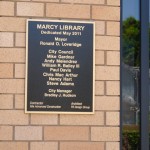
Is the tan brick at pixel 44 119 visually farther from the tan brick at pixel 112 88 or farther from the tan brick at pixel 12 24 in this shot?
the tan brick at pixel 12 24

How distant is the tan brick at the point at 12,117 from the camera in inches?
147

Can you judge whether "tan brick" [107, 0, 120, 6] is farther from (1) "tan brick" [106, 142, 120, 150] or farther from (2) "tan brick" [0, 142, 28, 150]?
(2) "tan brick" [0, 142, 28, 150]

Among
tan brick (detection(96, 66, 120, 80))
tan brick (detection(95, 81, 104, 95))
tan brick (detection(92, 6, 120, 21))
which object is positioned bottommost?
tan brick (detection(95, 81, 104, 95))

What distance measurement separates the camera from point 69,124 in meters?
3.81

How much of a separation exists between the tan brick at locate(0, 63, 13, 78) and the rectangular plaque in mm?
159

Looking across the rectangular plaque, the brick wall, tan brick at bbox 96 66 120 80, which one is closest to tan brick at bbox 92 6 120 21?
the brick wall

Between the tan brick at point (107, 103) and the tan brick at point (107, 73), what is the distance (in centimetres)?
19

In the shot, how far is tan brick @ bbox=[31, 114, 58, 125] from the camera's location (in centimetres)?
377

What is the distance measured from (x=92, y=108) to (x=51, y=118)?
40 cm

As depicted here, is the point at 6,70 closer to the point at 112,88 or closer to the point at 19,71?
the point at 19,71

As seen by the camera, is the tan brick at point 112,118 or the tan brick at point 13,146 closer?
the tan brick at point 13,146

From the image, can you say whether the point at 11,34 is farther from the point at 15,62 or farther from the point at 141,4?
the point at 141,4

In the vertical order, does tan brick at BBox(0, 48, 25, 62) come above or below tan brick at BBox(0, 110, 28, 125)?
above

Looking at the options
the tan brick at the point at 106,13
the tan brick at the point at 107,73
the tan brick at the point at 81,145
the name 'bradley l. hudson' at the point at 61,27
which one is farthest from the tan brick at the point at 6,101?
the tan brick at the point at 106,13
